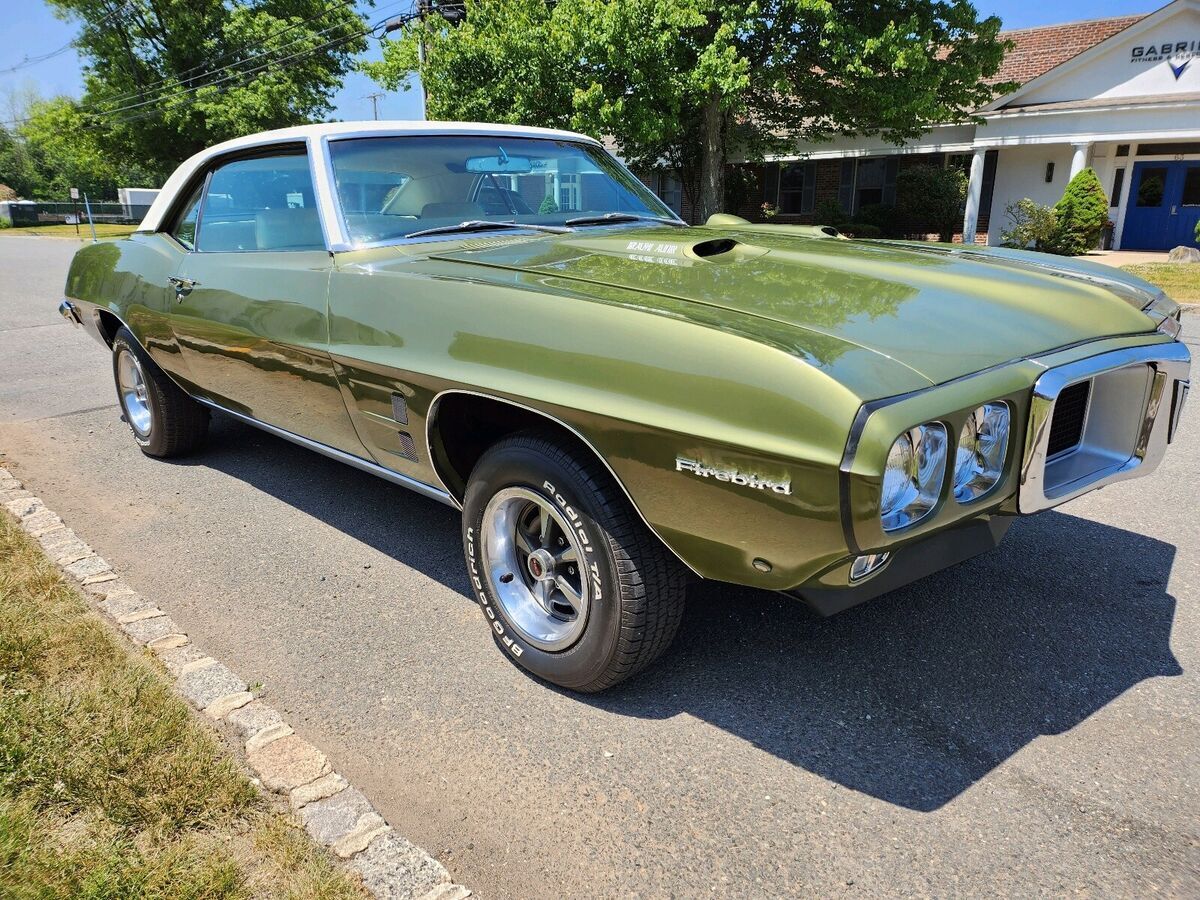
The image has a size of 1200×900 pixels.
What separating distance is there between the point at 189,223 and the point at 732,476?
11.5 feet

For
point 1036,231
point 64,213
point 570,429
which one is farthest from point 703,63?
point 64,213

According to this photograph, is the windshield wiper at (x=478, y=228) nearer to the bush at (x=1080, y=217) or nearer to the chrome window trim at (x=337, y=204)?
the chrome window trim at (x=337, y=204)

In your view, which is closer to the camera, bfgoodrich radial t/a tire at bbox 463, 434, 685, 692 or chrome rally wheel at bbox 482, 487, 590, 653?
bfgoodrich radial t/a tire at bbox 463, 434, 685, 692

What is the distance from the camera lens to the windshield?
339cm

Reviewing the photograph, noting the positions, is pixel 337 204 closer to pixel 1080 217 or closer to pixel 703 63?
pixel 703 63

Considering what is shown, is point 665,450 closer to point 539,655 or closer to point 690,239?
point 539,655

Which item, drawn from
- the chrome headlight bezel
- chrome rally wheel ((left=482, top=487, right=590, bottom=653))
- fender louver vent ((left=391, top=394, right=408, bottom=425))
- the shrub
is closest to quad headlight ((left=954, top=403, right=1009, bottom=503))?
the chrome headlight bezel

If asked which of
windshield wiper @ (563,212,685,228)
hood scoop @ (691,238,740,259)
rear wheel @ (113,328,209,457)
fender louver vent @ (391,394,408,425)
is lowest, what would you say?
rear wheel @ (113,328,209,457)

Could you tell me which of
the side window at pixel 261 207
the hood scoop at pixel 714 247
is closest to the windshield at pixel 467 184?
the side window at pixel 261 207

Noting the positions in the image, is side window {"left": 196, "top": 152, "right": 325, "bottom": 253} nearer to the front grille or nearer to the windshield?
the windshield

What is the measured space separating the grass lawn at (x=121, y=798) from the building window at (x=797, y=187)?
25.1m

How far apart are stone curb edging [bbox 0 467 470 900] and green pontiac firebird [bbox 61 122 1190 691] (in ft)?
2.30

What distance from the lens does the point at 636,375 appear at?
86.8 inches

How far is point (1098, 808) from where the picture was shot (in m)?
2.16
